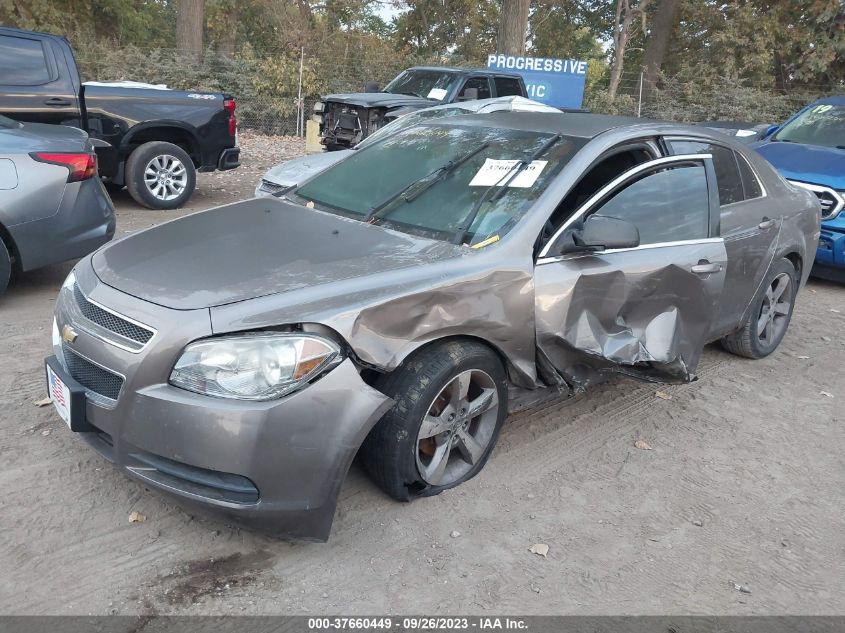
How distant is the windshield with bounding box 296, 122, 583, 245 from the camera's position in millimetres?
3703

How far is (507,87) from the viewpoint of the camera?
1336 cm

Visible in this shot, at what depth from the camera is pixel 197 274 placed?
3133mm

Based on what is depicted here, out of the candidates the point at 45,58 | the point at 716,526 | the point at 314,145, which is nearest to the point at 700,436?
the point at 716,526

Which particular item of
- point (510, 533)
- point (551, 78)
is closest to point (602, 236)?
point (510, 533)

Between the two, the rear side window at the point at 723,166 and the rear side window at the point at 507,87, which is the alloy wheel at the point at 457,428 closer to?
the rear side window at the point at 723,166

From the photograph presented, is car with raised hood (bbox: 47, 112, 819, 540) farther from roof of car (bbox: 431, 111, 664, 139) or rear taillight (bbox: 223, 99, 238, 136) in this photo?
rear taillight (bbox: 223, 99, 238, 136)

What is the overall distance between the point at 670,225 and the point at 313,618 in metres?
2.80

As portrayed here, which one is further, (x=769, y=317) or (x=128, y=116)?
(x=128, y=116)

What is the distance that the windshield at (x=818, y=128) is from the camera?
344 inches

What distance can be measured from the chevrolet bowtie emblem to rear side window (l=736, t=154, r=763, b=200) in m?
4.08

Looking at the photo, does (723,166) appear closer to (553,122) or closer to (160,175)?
(553,122)

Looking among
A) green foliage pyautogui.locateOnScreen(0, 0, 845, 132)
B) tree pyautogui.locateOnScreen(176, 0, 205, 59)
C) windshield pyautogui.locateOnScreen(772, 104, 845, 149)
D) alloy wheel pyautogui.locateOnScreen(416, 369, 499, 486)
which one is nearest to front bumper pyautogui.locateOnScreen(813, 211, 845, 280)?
windshield pyautogui.locateOnScreen(772, 104, 845, 149)

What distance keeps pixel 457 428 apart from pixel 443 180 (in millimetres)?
1319

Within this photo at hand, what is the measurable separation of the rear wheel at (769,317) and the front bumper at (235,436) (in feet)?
11.6
